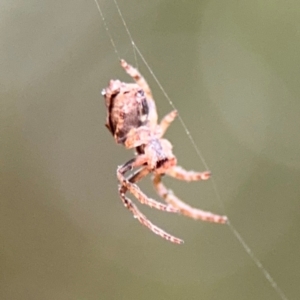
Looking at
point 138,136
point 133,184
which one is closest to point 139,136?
point 138,136

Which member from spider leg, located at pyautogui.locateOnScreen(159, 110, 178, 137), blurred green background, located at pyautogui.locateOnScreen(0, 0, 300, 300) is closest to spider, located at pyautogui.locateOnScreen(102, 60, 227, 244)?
spider leg, located at pyautogui.locateOnScreen(159, 110, 178, 137)

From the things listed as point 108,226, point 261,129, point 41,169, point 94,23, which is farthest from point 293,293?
point 94,23

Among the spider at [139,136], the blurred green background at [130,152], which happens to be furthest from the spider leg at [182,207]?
the blurred green background at [130,152]

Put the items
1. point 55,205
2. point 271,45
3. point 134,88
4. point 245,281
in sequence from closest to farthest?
point 134,88 < point 271,45 < point 245,281 < point 55,205

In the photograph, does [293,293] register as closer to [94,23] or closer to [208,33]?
[208,33]

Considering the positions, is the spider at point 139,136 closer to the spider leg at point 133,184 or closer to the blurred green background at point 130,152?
the spider leg at point 133,184

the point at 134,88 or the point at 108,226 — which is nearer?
the point at 134,88

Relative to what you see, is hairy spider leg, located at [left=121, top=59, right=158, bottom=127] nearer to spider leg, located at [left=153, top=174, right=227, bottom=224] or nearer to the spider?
the spider
